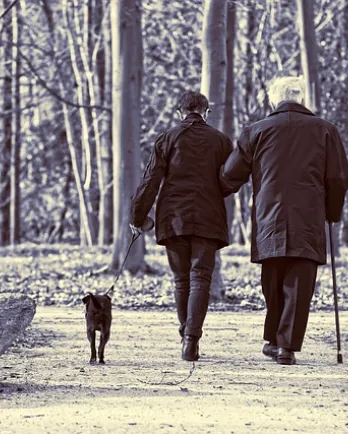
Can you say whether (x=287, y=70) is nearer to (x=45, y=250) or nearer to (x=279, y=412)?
(x=45, y=250)

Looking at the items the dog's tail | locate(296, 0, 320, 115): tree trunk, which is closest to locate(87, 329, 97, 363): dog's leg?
the dog's tail

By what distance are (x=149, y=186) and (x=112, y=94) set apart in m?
11.1

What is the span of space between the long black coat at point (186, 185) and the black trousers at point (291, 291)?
1.72ft

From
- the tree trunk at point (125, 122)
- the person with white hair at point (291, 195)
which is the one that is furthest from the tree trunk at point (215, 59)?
the person with white hair at point (291, 195)

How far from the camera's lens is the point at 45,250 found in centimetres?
2756

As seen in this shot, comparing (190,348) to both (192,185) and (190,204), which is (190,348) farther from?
(192,185)

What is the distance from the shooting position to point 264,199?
28.9 feet

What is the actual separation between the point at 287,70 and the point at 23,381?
26377 millimetres

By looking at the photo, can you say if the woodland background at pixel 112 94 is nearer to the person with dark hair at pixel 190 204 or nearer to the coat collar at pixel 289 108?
the person with dark hair at pixel 190 204

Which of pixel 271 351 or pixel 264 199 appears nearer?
pixel 264 199

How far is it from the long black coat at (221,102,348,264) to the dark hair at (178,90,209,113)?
0.50 meters

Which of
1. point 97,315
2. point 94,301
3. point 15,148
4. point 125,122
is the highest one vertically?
point 15,148

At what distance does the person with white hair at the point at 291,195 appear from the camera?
869 cm

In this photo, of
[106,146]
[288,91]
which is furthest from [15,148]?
[288,91]
